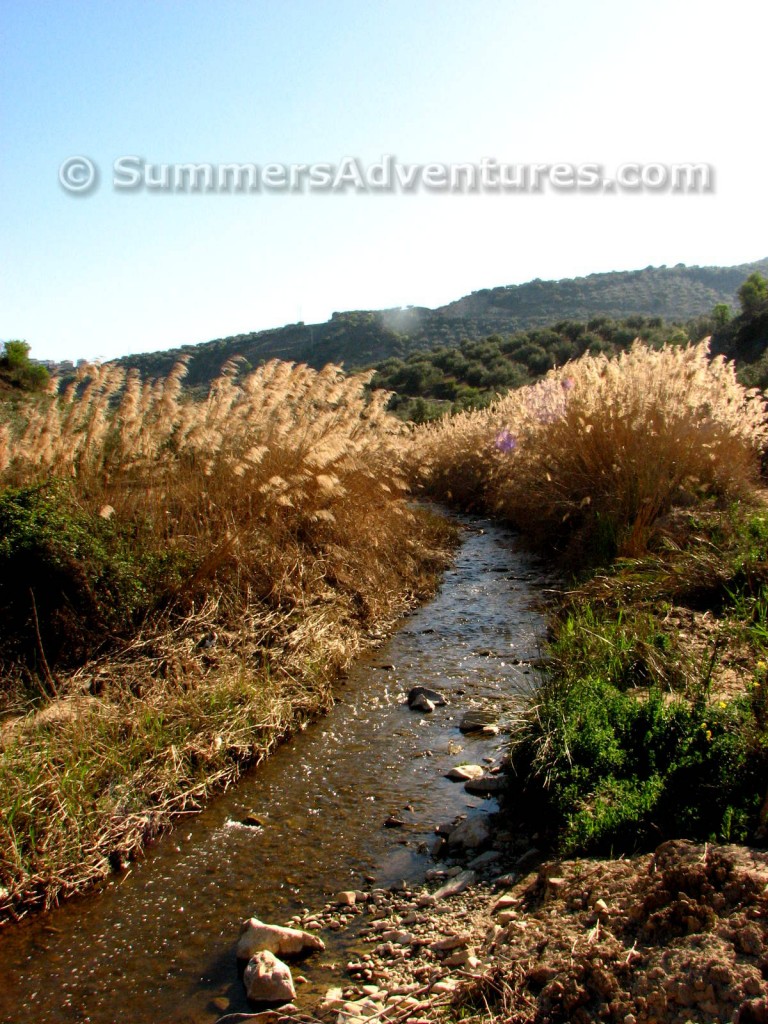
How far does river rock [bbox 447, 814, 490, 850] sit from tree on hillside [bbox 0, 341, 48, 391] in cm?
2348

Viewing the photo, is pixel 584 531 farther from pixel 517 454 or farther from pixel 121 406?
pixel 121 406

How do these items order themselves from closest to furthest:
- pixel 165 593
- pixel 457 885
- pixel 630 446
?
pixel 457 885 → pixel 165 593 → pixel 630 446

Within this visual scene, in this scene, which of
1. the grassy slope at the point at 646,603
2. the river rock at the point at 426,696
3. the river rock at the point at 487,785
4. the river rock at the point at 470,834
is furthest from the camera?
the river rock at the point at 426,696

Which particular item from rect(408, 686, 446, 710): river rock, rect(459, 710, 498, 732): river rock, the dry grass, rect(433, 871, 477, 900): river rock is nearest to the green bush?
rect(408, 686, 446, 710): river rock

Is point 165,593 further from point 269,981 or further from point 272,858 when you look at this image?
point 269,981

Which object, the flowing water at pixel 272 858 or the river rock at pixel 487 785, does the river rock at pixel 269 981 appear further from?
the river rock at pixel 487 785

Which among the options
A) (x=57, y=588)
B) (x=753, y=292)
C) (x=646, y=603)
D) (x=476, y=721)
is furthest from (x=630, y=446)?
(x=753, y=292)

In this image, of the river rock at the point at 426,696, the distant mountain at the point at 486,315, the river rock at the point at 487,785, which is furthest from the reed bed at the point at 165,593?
the distant mountain at the point at 486,315

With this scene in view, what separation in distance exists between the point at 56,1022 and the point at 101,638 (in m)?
3.14

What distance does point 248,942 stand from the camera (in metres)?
3.35

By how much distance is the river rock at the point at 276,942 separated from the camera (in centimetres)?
331

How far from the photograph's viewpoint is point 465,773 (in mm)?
4824

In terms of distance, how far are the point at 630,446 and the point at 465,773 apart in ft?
17.5

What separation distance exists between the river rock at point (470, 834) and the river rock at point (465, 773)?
0.59 metres
